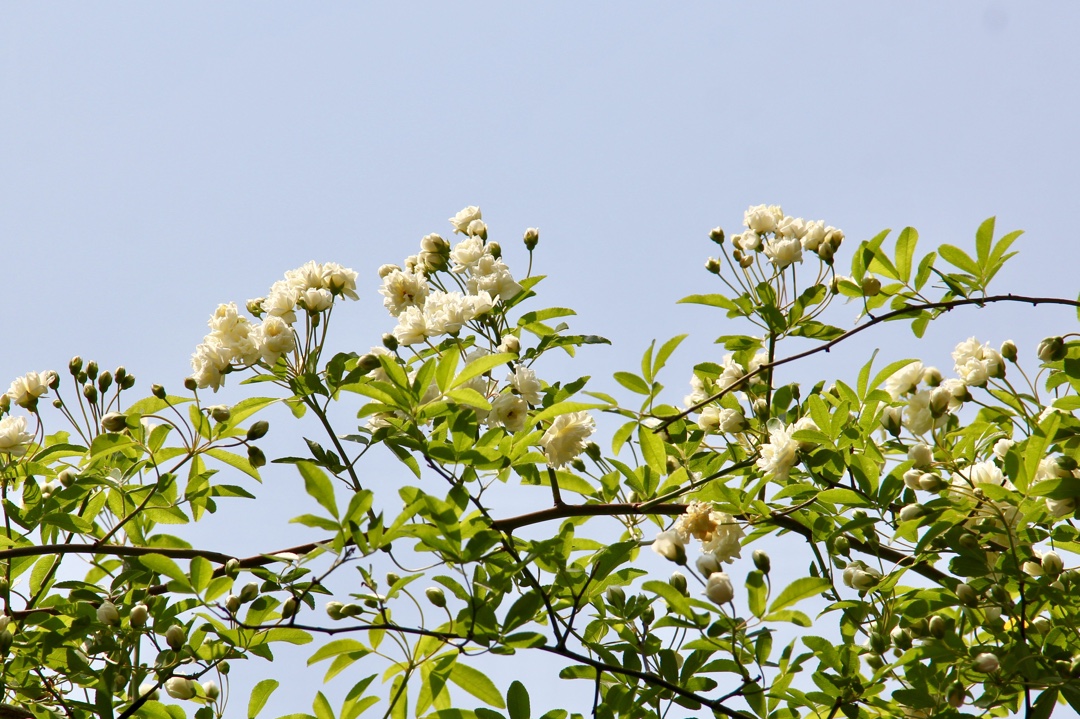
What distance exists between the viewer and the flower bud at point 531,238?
2.94 m

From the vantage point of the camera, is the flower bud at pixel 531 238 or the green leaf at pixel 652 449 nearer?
the green leaf at pixel 652 449

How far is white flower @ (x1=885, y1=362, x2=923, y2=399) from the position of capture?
2338 millimetres

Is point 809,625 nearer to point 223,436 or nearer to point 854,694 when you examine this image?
point 854,694

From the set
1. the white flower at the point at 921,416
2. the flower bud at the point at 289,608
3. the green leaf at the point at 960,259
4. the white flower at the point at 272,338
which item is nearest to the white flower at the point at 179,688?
the flower bud at the point at 289,608

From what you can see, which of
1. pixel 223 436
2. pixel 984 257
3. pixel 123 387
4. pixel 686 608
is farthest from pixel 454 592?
pixel 984 257

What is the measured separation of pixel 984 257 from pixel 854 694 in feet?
3.71

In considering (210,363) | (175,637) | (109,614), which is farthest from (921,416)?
(109,614)

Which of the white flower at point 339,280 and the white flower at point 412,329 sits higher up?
the white flower at point 339,280

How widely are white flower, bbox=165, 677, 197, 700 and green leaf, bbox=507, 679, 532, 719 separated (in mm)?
848

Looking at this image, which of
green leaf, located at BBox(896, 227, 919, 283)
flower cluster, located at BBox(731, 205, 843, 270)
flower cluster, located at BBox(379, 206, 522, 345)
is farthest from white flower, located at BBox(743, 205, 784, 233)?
flower cluster, located at BBox(379, 206, 522, 345)

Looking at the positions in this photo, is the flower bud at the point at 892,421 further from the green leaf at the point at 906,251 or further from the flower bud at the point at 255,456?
the flower bud at the point at 255,456

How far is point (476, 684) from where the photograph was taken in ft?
7.07

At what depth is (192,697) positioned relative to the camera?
241 centimetres

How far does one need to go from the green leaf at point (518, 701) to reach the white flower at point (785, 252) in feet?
4.40
